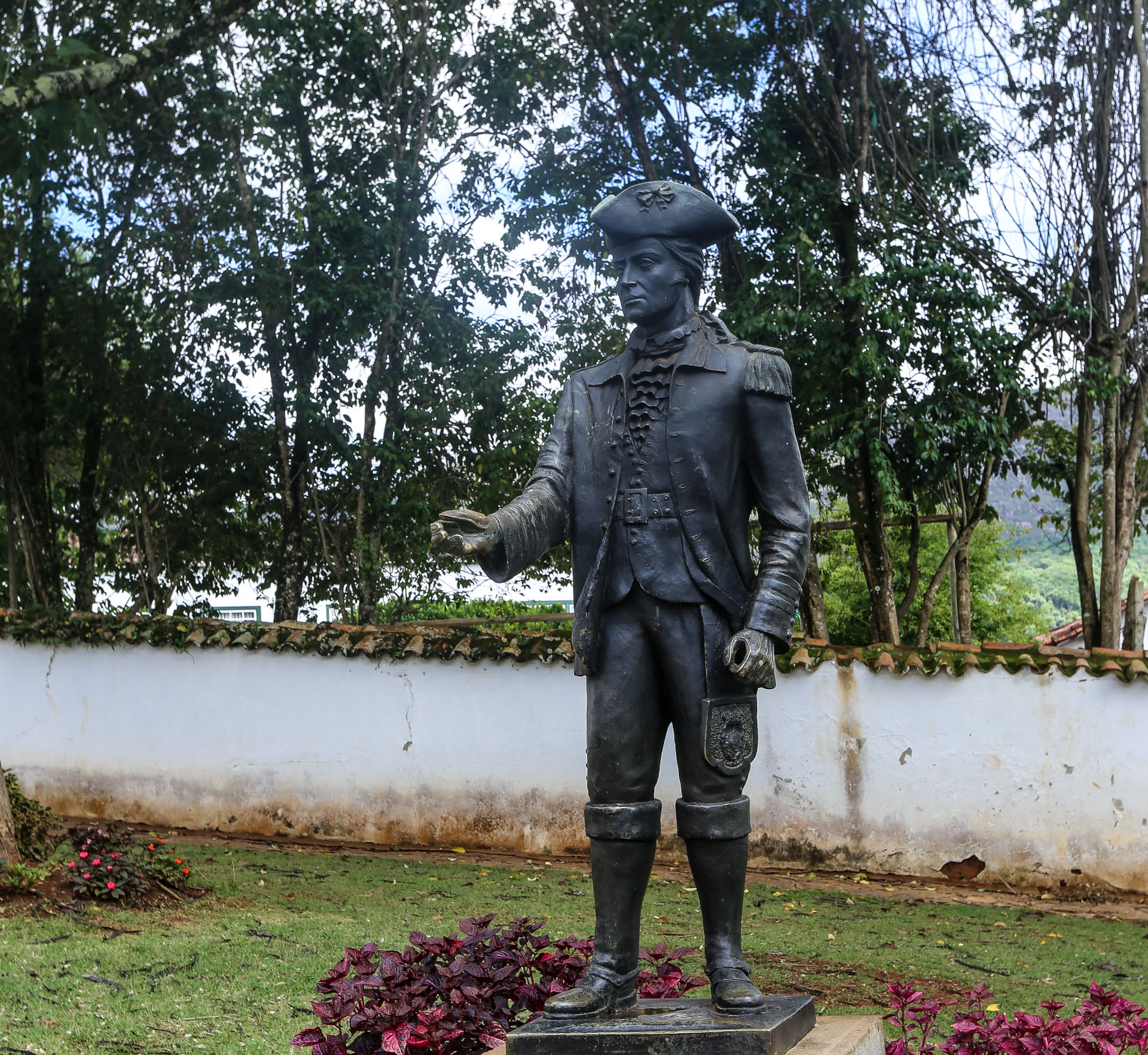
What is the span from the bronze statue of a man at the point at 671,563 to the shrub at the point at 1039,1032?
82 cm

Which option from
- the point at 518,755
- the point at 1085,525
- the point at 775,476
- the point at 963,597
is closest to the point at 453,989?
the point at 775,476

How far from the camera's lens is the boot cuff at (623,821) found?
10.6 feet

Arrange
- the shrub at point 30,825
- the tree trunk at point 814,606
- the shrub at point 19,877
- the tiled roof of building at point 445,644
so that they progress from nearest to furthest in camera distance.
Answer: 1. the shrub at point 19,877
2. the shrub at point 30,825
3. the tiled roof of building at point 445,644
4. the tree trunk at point 814,606

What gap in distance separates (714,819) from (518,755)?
6129mm

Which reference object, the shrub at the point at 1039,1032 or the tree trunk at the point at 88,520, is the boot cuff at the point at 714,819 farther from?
the tree trunk at the point at 88,520

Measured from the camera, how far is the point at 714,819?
320 cm

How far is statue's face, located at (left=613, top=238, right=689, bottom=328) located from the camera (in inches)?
132

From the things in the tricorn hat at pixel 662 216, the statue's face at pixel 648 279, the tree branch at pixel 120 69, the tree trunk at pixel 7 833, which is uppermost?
the tree branch at pixel 120 69

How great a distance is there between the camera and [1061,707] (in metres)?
8.44

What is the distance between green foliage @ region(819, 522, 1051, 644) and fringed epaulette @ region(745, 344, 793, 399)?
36.4 feet

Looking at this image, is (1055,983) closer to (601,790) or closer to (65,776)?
(601,790)

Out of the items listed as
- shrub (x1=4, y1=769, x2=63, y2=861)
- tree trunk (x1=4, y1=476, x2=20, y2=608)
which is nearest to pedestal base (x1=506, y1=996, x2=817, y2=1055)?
shrub (x1=4, y1=769, x2=63, y2=861)

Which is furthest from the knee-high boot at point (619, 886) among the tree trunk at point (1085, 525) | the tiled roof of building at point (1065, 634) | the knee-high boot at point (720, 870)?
the tiled roof of building at point (1065, 634)

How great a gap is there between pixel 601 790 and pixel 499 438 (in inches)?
308
